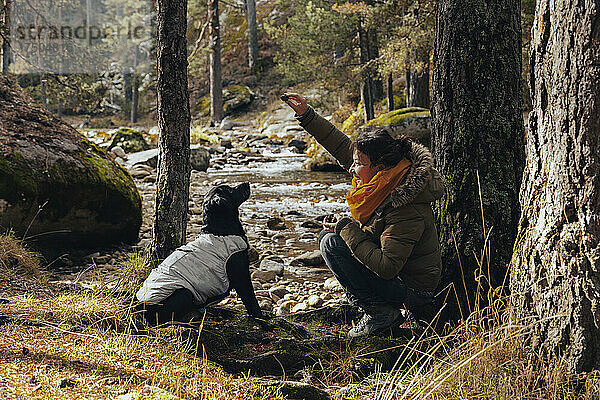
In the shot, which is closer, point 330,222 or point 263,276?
point 330,222

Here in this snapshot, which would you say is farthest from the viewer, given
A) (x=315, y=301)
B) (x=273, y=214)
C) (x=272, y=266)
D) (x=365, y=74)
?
(x=365, y=74)

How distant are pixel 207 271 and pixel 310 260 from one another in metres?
3.41

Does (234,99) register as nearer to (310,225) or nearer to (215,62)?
(215,62)

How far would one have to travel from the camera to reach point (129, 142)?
2122 centimetres

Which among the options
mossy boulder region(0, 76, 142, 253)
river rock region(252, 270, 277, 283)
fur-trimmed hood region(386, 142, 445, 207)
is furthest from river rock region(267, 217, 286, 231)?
fur-trimmed hood region(386, 142, 445, 207)

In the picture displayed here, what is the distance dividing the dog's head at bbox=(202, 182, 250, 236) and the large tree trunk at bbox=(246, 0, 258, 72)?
116 feet

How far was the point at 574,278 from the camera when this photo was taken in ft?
9.27

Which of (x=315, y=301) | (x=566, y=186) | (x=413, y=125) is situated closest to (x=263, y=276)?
(x=315, y=301)

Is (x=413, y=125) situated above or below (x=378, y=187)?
above

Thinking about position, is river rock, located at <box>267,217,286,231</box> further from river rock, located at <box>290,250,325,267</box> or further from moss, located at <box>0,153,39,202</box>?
moss, located at <box>0,153,39,202</box>

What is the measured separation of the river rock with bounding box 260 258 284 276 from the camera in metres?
6.80

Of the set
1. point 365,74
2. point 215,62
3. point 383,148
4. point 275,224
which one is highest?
point 215,62

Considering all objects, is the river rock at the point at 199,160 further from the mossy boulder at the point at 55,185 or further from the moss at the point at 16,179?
the moss at the point at 16,179

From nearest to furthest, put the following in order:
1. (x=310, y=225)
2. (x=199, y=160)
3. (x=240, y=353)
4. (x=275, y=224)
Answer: (x=240, y=353) → (x=275, y=224) → (x=310, y=225) → (x=199, y=160)
